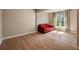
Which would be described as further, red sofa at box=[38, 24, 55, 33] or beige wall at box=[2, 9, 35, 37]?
red sofa at box=[38, 24, 55, 33]

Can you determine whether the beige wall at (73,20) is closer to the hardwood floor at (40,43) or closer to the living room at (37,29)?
the living room at (37,29)

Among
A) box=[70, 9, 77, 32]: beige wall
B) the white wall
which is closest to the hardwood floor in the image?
box=[70, 9, 77, 32]: beige wall

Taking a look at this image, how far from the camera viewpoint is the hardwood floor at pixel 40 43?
110 inches

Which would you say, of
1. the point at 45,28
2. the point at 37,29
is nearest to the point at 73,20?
the point at 45,28

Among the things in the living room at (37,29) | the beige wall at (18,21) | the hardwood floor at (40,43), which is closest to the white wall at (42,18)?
the living room at (37,29)

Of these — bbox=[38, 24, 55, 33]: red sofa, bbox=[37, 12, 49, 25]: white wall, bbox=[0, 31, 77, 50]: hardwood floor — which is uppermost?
bbox=[37, 12, 49, 25]: white wall

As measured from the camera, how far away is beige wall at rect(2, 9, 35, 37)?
9.12 feet

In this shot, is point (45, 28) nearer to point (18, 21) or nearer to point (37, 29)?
point (37, 29)

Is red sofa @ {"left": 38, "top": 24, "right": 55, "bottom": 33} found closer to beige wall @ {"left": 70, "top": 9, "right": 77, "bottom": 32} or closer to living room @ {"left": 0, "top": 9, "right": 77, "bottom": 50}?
living room @ {"left": 0, "top": 9, "right": 77, "bottom": 50}

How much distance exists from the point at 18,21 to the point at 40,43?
645 mm

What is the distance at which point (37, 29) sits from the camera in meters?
2.90
